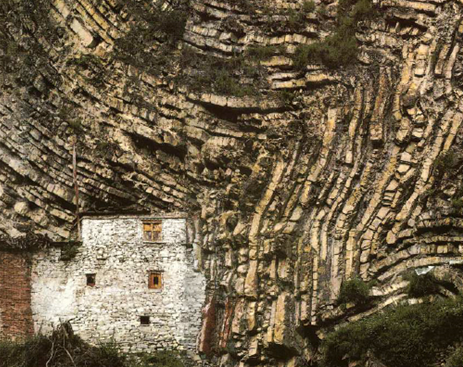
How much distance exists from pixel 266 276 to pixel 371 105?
489 centimetres

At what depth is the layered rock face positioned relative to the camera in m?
26.8

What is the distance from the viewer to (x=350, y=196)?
27.2m

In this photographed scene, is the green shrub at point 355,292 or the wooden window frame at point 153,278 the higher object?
the wooden window frame at point 153,278

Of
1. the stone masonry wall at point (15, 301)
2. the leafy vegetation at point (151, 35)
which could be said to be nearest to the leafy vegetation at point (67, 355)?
the stone masonry wall at point (15, 301)

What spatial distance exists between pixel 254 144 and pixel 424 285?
5.74 meters

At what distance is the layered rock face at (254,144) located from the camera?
2678 cm

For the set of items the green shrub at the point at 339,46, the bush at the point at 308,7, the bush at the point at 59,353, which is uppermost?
the bush at the point at 308,7

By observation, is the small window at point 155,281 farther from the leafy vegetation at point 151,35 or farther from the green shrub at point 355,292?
the leafy vegetation at point 151,35

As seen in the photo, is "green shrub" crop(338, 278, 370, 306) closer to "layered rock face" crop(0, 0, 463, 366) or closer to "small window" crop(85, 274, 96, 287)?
"layered rock face" crop(0, 0, 463, 366)

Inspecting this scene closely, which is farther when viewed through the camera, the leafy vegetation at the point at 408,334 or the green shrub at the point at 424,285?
the green shrub at the point at 424,285

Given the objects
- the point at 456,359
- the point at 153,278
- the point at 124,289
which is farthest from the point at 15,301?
the point at 456,359

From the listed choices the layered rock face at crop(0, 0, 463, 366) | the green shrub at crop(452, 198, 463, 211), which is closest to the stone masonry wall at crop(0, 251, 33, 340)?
the layered rock face at crop(0, 0, 463, 366)

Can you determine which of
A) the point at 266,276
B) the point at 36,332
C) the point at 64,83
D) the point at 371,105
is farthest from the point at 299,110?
the point at 36,332

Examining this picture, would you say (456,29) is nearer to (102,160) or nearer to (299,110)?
(299,110)
